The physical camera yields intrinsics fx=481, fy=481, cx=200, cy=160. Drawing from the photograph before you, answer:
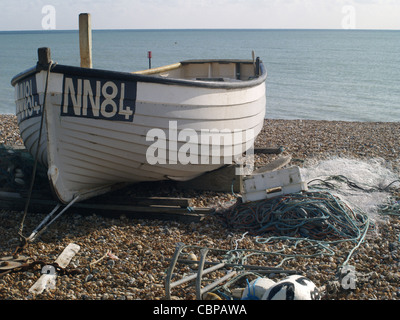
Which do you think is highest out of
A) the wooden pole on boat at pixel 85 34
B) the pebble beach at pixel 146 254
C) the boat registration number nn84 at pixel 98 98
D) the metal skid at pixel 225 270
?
the wooden pole on boat at pixel 85 34

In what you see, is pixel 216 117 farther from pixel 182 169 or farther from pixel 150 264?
pixel 150 264

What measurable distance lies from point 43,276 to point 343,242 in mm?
2946

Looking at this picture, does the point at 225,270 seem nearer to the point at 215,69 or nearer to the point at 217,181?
the point at 217,181

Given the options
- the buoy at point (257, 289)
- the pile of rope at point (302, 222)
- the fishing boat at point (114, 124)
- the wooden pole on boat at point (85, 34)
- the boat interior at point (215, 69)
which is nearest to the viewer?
the buoy at point (257, 289)

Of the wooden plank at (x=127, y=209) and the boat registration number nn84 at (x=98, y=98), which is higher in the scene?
the boat registration number nn84 at (x=98, y=98)

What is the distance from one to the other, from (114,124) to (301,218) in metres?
2.27

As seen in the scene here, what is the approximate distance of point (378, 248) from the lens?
15.9ft

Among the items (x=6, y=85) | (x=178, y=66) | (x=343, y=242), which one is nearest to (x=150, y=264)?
(x=343, y=242)

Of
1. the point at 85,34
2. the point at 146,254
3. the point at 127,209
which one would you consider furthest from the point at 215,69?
the point at 146,254

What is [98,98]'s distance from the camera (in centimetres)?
507

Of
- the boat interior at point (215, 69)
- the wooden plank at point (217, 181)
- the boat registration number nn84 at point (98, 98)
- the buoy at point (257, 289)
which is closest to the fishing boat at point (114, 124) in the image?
the boat registration number nn84 at point (98, 98)

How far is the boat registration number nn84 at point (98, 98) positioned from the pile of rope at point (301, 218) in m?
1.76

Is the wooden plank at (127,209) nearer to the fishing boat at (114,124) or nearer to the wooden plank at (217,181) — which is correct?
the fishing boat at (114,124)

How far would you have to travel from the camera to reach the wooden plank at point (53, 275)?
398cm
